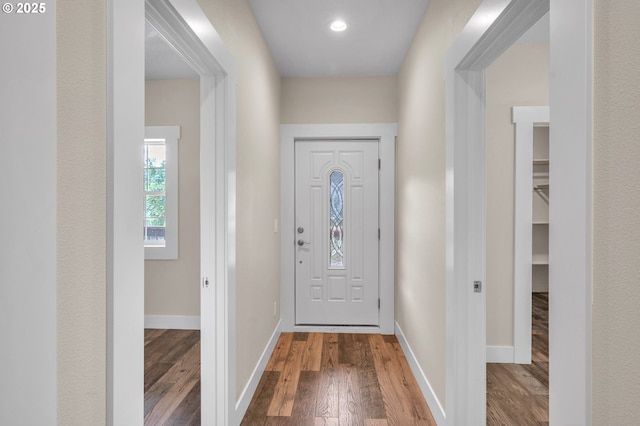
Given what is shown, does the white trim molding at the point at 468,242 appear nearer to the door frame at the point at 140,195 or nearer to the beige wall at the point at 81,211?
the door frame at the point at 140,195

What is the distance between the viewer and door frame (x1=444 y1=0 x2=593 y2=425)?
859mm

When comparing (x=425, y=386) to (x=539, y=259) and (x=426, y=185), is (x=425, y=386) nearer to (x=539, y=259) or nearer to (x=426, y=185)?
(x=426, y=185)

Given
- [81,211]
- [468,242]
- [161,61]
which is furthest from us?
[161,61]

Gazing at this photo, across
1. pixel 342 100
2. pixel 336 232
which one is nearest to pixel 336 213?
pixel 336 232

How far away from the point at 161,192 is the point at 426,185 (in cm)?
286

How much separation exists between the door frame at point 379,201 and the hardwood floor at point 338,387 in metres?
0.33

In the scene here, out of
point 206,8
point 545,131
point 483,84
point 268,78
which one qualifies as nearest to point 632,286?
point 483,84

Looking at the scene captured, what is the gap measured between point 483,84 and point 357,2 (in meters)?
1.12

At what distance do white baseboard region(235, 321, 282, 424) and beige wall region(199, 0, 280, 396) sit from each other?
0.05 m

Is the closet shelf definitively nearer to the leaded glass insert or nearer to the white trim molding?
the leaded glass insert

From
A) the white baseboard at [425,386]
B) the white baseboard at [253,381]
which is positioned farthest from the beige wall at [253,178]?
the white baseboard at [425,386]

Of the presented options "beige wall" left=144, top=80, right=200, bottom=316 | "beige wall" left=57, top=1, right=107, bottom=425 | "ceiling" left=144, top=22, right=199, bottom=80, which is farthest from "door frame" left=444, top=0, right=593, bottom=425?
"beige wall" left=144, top=80, right=200, bottom=316

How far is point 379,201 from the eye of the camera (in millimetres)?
3750

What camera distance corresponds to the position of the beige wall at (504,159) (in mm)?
2939
